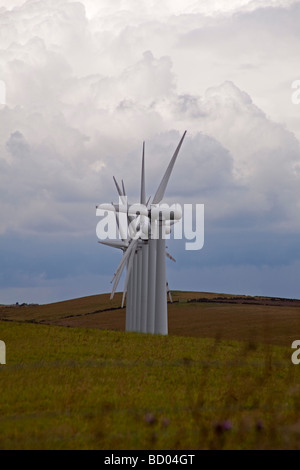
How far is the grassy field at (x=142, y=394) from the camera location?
439 inches

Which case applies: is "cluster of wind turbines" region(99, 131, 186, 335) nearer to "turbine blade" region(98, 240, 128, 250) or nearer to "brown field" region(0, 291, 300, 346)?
"brown field" region(0, 291, 300, 346)

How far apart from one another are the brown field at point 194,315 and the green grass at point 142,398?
51.4ft

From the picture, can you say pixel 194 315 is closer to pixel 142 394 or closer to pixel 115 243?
pixel 115 243

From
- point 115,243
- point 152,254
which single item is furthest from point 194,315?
point 152,254

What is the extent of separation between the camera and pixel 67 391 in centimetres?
1703

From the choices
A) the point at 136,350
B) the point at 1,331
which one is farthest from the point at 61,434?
the point at 1,331

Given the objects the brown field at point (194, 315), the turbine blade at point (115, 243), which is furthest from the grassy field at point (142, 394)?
the turbine blade at point (115, 243)

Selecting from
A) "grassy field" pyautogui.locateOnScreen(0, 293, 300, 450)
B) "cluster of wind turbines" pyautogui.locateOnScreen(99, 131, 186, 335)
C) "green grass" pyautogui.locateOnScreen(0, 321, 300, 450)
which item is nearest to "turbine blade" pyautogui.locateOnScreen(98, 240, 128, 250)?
"cluster of wind turbines" pyautogui.locateOnScreen(99, 131, 186, 335)

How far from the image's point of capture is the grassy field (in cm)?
1115

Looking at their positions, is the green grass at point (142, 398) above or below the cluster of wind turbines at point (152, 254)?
below

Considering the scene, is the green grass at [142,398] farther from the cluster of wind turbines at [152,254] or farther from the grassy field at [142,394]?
the cluster of wind turbines at [152,254]

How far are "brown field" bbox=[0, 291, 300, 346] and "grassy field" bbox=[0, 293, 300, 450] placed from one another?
13168 mm
